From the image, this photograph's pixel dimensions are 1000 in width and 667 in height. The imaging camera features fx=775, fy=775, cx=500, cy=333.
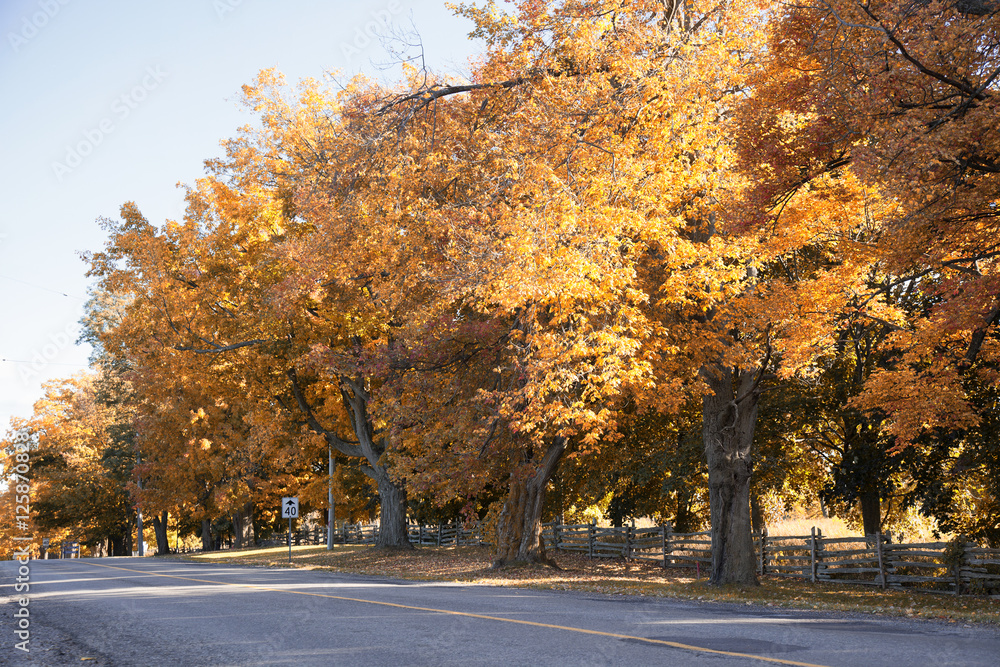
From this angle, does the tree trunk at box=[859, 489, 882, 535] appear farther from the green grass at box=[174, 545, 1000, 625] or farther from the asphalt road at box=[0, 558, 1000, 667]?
the asphalt road at box=[0, 558, 1000, 667]

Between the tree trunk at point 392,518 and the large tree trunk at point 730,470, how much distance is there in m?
15.1

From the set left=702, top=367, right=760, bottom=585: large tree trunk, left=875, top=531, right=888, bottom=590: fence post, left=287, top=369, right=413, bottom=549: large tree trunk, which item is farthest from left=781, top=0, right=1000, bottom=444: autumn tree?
left=287, top=369, right=413, bottom=549: large tree trunk

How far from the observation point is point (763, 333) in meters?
17.5

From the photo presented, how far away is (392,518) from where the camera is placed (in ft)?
99.8

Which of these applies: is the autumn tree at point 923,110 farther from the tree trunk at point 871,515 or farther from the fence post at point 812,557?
the tree trunk at point 871,515

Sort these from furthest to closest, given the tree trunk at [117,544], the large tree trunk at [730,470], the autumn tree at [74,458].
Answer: the tree trunk at [117,544] → the autumn tree at [74,458] → the large tree trunk at [730,470]

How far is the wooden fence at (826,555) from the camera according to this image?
56.9ft

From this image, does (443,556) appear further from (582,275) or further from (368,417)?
(582,275)

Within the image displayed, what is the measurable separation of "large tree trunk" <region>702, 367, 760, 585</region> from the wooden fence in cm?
292

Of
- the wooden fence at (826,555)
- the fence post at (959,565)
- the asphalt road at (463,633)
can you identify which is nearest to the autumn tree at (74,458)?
the wooden fence at (826,555)

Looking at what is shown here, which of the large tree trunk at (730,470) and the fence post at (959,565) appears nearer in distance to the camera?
the fence post at (959,565)

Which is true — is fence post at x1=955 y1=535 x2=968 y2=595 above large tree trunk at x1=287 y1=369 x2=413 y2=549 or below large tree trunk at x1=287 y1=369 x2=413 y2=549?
below

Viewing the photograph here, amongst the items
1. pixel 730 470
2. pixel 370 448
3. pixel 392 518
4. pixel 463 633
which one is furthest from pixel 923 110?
pixel 392 518

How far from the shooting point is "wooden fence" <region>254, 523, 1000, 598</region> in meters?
17.3
